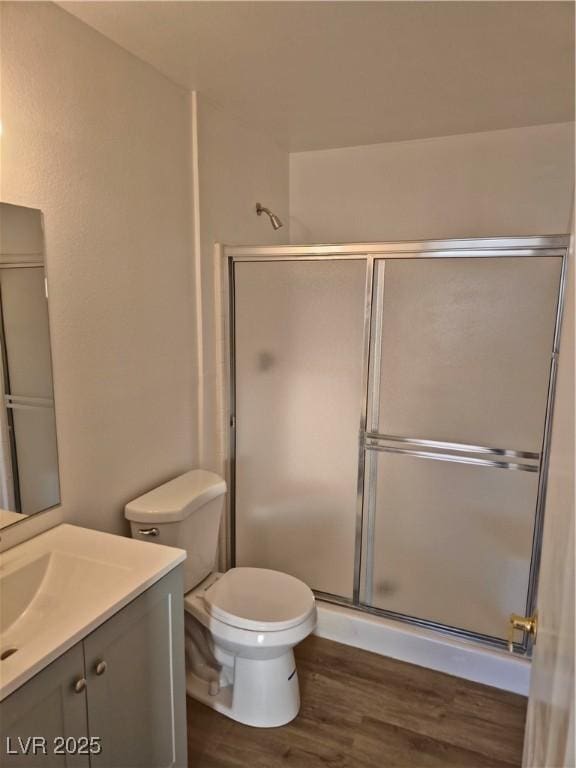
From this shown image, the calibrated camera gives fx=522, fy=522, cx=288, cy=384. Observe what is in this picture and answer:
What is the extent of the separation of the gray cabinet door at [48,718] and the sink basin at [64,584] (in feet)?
0.16

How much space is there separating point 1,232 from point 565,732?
1.59 meters

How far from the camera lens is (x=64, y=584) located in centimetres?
142

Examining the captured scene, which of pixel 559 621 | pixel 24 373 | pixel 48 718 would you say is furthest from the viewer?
pixel 24 373

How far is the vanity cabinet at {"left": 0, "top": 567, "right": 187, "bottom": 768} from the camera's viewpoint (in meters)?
1.08

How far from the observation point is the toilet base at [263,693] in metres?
1.93

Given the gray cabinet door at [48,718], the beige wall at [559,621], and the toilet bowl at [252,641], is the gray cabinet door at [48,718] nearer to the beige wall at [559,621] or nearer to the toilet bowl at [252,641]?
the toilet bowl at [252,641]

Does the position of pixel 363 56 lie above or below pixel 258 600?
above

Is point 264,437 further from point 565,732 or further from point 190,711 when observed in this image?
point 565,732

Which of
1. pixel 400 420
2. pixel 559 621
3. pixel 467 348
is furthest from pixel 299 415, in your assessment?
pixel 559 621

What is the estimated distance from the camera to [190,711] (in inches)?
79.4

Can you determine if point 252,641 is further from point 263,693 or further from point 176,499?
point 176,499

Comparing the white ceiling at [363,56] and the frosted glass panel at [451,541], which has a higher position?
the white ceiling at [363,56]

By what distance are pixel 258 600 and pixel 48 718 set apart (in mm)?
974

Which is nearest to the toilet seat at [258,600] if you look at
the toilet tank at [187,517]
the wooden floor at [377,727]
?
the toilet tank at [187,517]
